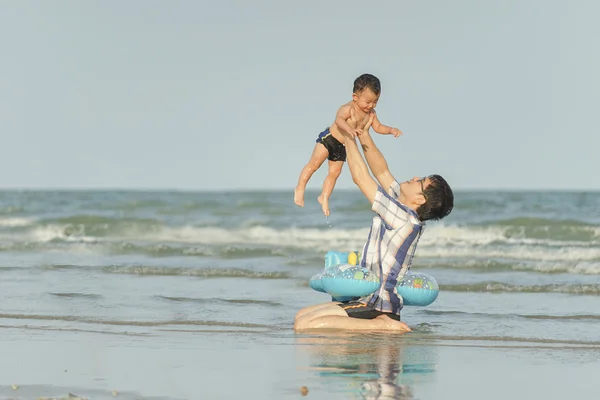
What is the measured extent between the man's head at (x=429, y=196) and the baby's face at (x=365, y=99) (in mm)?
703

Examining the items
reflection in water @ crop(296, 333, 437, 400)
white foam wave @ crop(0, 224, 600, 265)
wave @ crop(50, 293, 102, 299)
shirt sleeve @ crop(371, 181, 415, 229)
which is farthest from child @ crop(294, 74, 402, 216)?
white foam wave @ crop(0, 224, 600, 265)

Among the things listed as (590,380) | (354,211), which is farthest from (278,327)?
(354,211)

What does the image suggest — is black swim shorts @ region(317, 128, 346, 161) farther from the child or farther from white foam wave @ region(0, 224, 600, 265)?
white foam wave @ region(0, 224, 600, 265)

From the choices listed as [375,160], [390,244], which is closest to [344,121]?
[375,160]

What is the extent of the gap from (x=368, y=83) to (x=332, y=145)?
744 mm

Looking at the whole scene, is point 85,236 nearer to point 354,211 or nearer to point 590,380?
point 354,211

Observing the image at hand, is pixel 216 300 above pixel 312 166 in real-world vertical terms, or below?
below

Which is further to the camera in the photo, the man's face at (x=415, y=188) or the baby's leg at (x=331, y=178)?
the baby's leg at (x=331, y=178)

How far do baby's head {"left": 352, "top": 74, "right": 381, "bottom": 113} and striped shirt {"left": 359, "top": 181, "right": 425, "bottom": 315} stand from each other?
689mm

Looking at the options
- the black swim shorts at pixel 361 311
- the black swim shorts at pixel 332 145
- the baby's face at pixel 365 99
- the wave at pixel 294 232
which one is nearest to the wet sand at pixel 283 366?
the black swim shorts at pixel 361 311

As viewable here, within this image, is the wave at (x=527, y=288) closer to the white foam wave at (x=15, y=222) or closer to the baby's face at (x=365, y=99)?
the baby's face at (x=365, y=99)

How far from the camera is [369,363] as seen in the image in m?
7.09

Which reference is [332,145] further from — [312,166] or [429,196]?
[429,196]

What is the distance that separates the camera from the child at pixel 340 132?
8211mm
